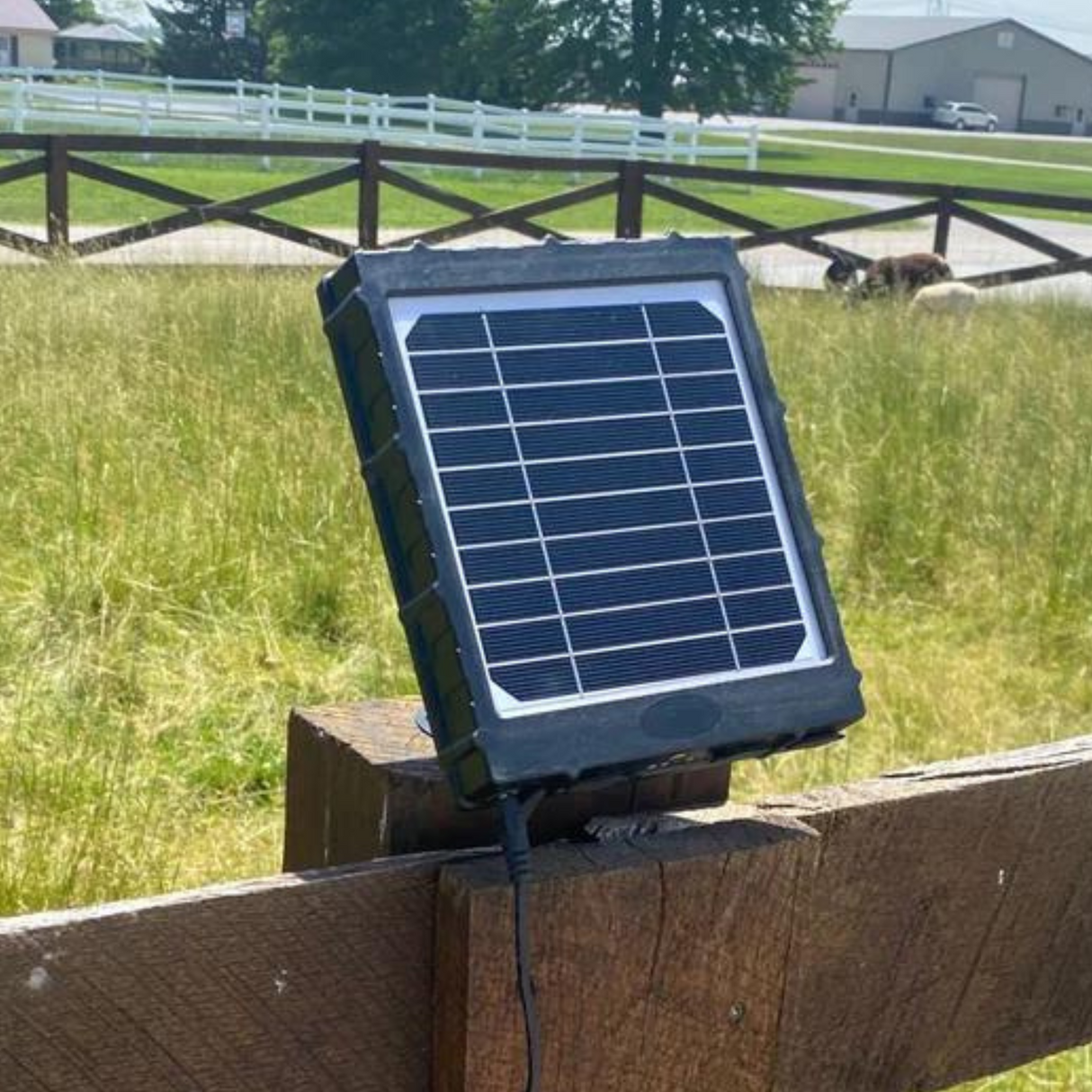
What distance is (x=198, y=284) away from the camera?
962 centimetres

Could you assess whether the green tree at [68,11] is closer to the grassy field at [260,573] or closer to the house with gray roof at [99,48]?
the house with gray roof at [99,48]

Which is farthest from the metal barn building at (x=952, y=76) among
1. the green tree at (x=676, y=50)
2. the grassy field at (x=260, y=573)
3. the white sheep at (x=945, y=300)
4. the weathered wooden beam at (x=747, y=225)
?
the grassy field at (x=260, y=573)

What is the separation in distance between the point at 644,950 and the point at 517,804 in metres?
0.16

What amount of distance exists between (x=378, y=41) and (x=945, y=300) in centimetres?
4305

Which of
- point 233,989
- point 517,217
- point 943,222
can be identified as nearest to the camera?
point 233,989

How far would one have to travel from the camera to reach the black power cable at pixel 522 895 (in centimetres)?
126

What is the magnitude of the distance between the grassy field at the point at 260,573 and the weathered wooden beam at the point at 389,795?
5.15 ft

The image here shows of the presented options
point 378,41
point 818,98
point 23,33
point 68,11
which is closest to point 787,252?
point 378,41

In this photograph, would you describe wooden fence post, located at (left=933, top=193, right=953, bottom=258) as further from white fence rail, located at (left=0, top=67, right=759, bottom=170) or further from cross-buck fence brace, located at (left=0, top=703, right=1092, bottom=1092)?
cross-buck fence brace, located at (left=0, top=703, right=1092, bottom=1092)

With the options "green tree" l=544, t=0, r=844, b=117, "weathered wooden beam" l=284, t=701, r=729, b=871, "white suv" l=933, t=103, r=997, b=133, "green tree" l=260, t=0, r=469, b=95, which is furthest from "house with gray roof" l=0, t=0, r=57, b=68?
"weathered wooden beam" l=284, t=701, r=729, b=871

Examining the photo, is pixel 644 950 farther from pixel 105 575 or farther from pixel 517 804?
pixel 105 575

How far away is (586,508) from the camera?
4.50 feet

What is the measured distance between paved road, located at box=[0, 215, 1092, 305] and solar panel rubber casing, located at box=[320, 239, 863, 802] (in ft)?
12.9

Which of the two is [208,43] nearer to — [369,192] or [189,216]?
[369,192]
